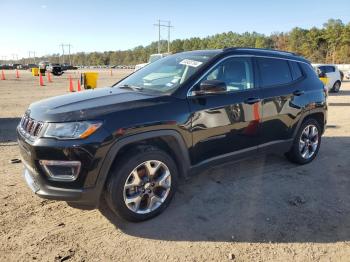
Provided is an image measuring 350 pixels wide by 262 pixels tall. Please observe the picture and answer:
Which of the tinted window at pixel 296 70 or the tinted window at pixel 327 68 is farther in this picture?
the tinted window at pixel 327 68

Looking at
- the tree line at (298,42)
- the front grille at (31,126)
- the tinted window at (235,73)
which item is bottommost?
the front grille at (31,126)

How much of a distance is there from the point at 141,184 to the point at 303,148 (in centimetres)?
316

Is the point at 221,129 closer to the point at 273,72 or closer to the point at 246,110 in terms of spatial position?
the point at 246,110

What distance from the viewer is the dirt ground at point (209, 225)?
3250mm

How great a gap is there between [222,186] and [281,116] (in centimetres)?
135

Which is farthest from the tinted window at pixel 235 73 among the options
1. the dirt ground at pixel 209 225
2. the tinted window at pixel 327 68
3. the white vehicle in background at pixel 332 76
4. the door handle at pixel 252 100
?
the tinted window at pixel 327 68

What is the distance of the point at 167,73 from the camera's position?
449 centimetres

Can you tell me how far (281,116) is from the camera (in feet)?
16.5

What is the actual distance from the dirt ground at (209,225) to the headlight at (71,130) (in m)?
1.06

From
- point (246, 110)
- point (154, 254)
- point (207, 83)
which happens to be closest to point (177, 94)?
point (207, 83)

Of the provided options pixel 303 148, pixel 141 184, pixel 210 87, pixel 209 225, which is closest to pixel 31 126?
pixel 141 184

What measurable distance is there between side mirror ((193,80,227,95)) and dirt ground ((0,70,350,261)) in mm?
1345

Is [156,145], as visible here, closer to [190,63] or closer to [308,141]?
[190,63]

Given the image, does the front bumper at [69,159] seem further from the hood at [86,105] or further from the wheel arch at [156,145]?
the hood at [86,105]
